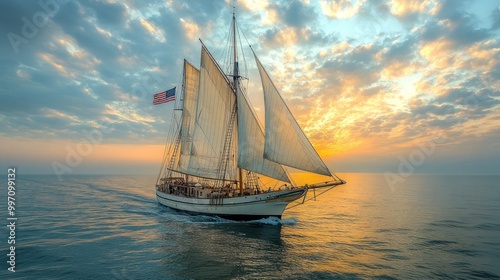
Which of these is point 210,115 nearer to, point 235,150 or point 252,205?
point 235,150

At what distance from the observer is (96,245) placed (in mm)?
26859

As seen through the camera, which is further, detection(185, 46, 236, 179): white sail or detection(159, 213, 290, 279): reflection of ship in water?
detection(185, 46, 236, 179): white sail

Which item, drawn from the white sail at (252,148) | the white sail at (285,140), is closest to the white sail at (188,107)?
the white sail at (252,148)

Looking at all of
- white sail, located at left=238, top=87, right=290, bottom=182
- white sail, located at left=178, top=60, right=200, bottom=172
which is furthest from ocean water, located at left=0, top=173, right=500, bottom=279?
white sail, located at left=178, top=60, right=200, bottom=172

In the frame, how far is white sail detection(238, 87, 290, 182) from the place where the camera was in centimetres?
3569

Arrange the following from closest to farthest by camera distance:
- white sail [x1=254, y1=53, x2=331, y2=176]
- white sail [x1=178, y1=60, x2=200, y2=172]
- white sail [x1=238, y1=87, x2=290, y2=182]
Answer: white sail [x1=254, y1=53, x2=331, y2=176] → white sail [x1=238, y1=87, x2=290, y2=182] → white sail [x1=178, y1=60, x2=200, y2=172]

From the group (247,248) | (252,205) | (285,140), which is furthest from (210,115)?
(247,248)

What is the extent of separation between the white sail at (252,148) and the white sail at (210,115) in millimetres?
4981

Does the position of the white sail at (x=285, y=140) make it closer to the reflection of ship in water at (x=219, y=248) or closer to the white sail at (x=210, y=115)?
the reflection of ship in water at (x=219, y=248)

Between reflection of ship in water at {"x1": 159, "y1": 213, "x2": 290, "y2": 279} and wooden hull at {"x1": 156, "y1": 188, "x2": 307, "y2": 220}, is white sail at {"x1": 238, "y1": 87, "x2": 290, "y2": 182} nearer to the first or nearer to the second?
wooden hull at {"x1": 156, "y1": 188, "x2": 307, "y2": 220}

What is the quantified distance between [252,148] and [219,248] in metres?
14.4

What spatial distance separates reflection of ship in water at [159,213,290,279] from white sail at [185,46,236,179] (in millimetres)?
10062

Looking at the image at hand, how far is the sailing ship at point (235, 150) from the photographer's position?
108ft

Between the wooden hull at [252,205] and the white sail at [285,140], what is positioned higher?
the white sail at [285,140]
